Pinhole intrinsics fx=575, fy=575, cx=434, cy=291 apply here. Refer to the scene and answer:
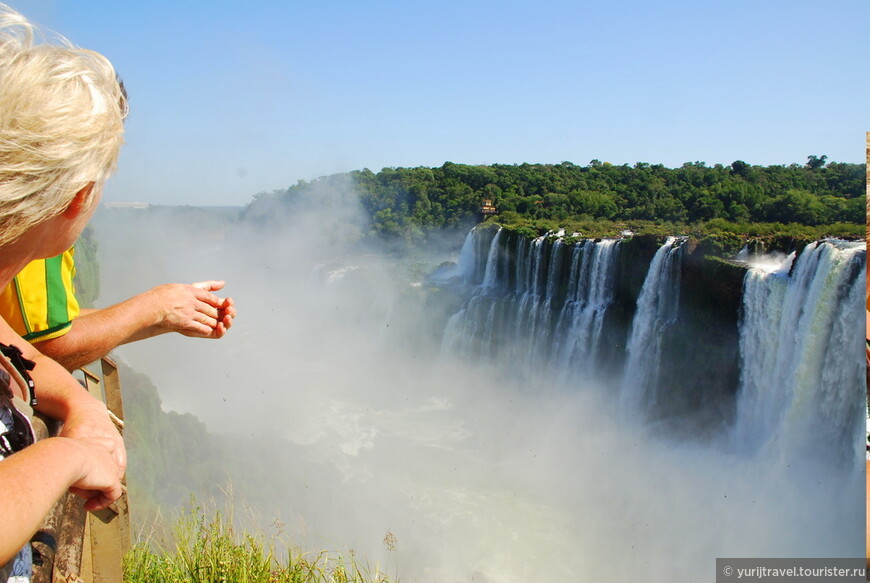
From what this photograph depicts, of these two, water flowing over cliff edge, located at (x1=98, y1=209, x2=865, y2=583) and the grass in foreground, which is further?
water flowing over cliff edge, located at (x1=98, y1=209, x2=865, y2=583)

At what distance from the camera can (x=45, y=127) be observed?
33.4 inches

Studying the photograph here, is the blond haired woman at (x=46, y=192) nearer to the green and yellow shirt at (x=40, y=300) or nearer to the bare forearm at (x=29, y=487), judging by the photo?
the bare forearm at (x=29, y=487)

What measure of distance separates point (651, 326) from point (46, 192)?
554 inches

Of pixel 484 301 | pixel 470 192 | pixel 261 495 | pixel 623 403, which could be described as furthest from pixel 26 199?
pixel 470 192

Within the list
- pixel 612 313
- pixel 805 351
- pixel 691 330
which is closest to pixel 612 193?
pixel 612 313

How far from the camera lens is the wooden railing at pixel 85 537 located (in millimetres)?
1007

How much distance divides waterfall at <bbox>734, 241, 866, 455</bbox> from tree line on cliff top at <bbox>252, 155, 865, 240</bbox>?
207cm

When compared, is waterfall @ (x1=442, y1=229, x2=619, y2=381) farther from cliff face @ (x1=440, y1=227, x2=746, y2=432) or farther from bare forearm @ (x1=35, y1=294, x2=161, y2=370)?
bare forearm @ (x1=35, y1=294, x2=161, y2=370)

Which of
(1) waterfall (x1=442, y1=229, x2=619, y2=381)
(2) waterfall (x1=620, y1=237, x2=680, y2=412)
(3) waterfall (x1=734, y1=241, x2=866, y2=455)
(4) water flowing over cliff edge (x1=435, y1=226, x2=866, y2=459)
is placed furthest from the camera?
(1) waterfall (x1=442, y1=229, x2=619, y2=381)

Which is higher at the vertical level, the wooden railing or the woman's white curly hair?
the woman's white curly hair

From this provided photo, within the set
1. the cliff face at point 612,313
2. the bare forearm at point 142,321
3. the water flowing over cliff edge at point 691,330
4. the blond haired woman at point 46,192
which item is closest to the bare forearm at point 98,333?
the bare forearm at point 142,321

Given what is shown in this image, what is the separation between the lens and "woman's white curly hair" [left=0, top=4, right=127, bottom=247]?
819 millimetres

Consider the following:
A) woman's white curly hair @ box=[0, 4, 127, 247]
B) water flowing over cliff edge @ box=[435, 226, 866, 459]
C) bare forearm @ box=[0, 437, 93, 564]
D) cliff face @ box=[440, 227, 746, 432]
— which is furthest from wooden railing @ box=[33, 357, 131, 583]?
cliff face @ box=[440, 227, 746, 432]

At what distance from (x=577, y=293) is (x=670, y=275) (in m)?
2.87
